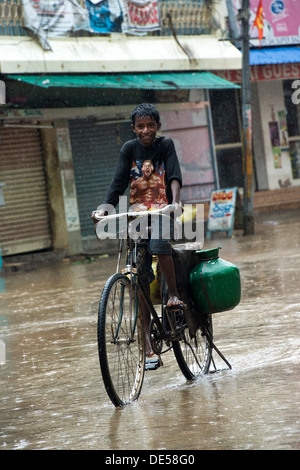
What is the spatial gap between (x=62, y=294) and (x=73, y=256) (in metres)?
6.41

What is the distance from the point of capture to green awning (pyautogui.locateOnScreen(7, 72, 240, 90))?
16.0 m

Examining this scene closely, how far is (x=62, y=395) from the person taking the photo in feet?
18.5

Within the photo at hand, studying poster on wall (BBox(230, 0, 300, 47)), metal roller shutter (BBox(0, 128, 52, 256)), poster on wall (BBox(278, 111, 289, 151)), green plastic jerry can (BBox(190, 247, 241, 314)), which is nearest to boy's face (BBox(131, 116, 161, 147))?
green plastic jerry can (BBox(190, 247, 241, 314))

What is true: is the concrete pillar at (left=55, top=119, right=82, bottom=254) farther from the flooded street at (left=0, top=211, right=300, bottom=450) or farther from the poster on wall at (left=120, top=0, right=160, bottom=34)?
the flooded street at (left=0, top=211, right=300, bottom=450)

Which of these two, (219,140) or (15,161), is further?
(219,140)

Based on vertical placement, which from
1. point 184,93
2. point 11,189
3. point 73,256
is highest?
point 184,93

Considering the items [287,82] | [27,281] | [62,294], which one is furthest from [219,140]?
[62,294]

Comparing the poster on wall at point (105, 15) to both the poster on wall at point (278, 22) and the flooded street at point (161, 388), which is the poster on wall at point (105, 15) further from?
the flooded street at point (161, 388)

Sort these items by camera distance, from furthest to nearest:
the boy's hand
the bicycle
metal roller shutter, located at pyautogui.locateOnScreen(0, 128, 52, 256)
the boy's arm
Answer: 1. metal roller shutter, located at pyautogui.locateOnScreen(0, 128, 52, 256)
2. the boy's arm
3. the boy's hand
4. the bicycle

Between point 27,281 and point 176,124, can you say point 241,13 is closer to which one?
point 176,124

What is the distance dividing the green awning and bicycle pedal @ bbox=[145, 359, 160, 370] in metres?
10.9

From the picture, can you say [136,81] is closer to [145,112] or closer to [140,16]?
[140,16]

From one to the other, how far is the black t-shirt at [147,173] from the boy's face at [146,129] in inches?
2.0

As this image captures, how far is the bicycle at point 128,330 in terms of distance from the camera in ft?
16.0
